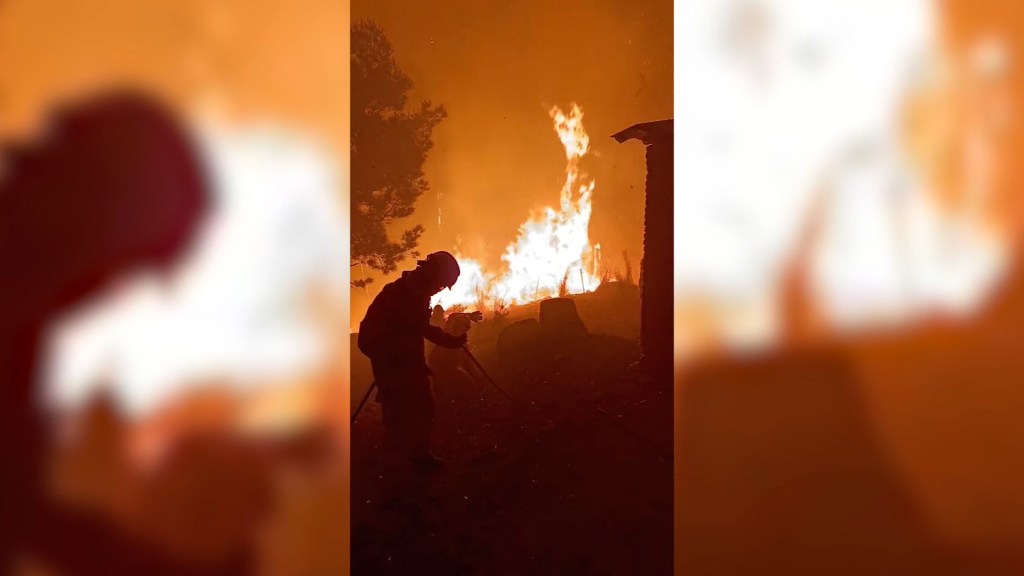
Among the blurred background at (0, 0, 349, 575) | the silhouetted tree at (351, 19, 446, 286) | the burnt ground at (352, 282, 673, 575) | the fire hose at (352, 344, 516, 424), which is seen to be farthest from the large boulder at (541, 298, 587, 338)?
the blurred background at (0, 0, 349, 575)

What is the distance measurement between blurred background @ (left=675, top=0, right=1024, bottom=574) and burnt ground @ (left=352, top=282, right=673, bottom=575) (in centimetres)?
12

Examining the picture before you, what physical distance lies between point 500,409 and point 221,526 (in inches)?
27.3

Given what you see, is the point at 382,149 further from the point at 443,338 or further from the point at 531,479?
the point at 531,479

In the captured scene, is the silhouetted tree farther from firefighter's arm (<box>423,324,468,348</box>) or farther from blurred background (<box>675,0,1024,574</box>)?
blurred background (<box>675,0,1024,574</box>)

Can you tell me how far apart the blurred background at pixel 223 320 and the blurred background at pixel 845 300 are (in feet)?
Result: 2.70

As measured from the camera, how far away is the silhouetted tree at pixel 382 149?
137cm

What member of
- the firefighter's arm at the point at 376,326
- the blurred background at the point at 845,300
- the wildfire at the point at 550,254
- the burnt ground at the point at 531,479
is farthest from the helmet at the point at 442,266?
the blurred background at the point at 845,300

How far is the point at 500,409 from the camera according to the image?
138 centimetres

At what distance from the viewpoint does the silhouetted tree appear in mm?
1365

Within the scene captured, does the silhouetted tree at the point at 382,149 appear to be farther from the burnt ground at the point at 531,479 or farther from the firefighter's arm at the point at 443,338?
the burnt ground at the point at 531,479

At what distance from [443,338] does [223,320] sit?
51 centimetres

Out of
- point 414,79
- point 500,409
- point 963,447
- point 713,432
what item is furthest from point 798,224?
point 414,79

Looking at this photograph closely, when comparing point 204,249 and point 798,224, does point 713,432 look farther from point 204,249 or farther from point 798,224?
point 204,249

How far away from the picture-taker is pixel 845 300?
1.44 meters
